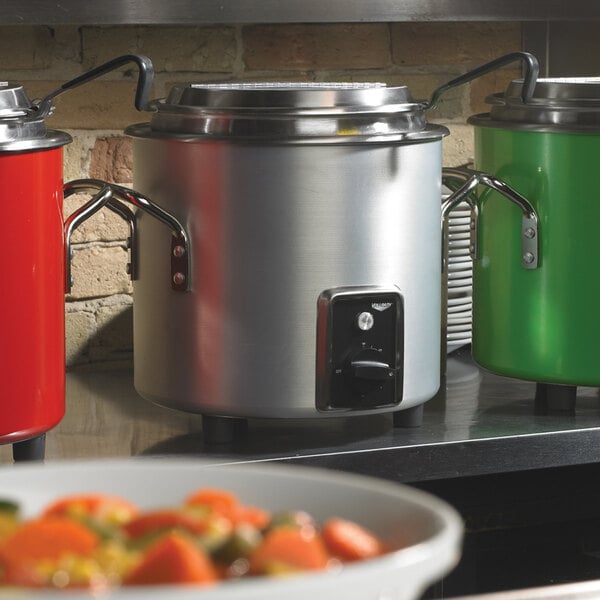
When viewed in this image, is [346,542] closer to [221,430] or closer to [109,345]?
[221,430]

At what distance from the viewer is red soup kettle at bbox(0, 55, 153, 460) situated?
1.14 meters

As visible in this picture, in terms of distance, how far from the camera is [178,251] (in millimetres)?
1253

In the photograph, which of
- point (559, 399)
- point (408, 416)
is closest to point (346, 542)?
point (408, 416)

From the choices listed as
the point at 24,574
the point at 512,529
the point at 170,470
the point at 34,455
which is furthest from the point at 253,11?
the point at 24,574

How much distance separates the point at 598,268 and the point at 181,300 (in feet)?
1.42

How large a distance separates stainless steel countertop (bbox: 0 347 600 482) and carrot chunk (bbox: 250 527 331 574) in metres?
0.77

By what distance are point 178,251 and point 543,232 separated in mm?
393

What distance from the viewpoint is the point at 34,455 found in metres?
1.21

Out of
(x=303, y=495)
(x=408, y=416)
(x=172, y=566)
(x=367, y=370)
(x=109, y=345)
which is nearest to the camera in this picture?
(x=172, y=566)

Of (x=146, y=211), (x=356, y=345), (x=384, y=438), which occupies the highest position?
(x=146, y=211)

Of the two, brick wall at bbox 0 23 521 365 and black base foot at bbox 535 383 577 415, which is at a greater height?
brick wall at bbox 0 23 521 365

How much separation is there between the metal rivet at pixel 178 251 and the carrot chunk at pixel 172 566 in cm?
82

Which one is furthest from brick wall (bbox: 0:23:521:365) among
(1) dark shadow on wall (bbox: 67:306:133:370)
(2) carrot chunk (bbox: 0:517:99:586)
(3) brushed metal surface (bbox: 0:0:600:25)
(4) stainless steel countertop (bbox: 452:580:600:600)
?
(2) carrot chunk (bbox: 0:517:99:586)

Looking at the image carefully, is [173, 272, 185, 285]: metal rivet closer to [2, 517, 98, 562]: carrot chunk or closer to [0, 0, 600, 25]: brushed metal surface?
[0, 0, 600, 25]: brushed metal surface
